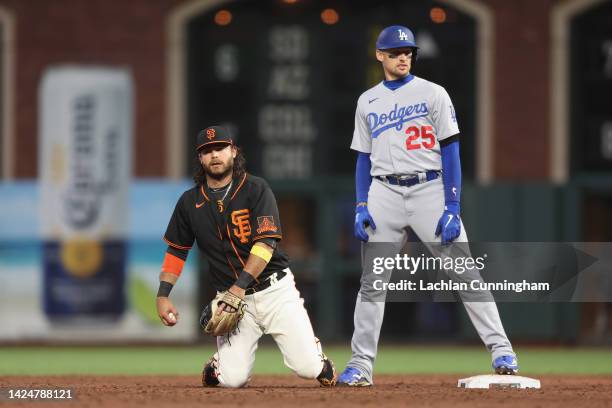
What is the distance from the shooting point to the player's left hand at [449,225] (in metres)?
8.14

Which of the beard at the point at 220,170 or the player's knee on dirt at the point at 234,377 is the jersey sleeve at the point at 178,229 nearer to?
the beard at the point at 220,170

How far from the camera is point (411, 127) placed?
326 inches

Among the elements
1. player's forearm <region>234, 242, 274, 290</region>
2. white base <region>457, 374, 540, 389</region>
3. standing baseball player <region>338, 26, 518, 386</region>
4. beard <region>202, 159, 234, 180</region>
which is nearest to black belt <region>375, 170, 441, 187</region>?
standing baseball player <region>338, 26, 518, 386</region>

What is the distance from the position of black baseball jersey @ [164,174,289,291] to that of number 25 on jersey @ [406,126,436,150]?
2.96 feet

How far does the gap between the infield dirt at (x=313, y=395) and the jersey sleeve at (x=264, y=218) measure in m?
0.93

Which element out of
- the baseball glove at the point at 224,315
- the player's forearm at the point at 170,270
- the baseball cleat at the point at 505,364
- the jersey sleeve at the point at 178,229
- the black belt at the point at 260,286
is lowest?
the baseball cleat at the point at 505,364

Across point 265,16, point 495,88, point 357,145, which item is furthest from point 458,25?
point 357,145

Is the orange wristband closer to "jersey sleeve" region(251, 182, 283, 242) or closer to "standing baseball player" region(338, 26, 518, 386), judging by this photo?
"jersey sleeve" region(251, 182, 283, 242)

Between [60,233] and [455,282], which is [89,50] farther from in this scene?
[455,282]

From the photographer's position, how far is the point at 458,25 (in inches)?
634

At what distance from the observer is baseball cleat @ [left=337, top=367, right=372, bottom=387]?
837 cm

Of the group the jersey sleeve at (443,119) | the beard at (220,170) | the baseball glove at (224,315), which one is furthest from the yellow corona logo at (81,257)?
the jersey sleeve at (443,119)

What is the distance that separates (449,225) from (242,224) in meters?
1.25

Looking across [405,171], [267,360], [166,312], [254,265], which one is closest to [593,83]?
[267,360]
